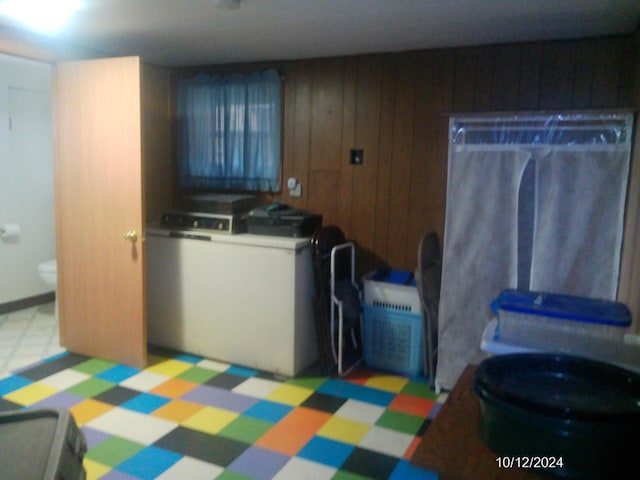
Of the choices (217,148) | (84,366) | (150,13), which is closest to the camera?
(150,13)

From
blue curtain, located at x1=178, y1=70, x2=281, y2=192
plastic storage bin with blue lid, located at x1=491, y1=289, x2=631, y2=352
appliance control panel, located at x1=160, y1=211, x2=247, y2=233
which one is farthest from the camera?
blue curtain, located at x1=178, y1=70, x2=281, y2=192

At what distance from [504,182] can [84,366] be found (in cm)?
288

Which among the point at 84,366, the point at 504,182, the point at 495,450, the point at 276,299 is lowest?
the point at 84,366

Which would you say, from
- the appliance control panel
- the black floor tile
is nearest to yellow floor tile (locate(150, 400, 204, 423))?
the black floor tile

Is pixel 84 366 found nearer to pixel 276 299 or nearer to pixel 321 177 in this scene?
pixel 276 299

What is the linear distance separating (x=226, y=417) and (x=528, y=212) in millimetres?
1965

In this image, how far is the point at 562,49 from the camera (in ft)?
A: 9.78

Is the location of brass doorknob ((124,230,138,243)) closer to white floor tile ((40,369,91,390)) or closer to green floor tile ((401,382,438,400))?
white floor tile ((40,369,91,390))

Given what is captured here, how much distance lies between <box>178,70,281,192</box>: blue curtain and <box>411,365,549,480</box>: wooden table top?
2834 millimetres

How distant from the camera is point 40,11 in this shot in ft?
8.83

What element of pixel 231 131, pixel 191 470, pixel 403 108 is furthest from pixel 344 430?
pixel 231 131

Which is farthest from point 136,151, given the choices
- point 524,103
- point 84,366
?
point 524,103

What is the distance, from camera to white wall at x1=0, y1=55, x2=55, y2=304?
4.43 m
